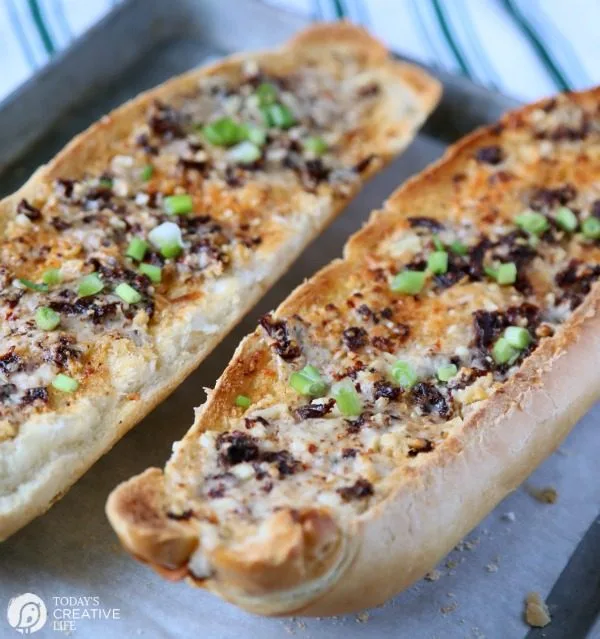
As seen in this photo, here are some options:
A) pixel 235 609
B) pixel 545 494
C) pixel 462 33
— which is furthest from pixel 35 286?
pixel 462 33

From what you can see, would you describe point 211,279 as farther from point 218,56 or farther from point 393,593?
point 218,56

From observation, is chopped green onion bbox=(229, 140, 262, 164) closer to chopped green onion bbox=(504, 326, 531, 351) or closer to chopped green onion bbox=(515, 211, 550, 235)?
chopped green onion bbox=(515, 211, 550, 235)

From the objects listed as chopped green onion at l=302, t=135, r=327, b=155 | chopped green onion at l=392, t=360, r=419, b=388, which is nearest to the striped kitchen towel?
chopped green onion at l=302, t=135, r=327, b=155

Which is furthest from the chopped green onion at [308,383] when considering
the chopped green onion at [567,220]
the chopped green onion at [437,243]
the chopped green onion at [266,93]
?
the chopped green onion at [266,93]

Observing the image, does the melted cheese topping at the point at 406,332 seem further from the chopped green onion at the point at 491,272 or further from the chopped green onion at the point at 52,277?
the chopped green onion at the point at 52,277

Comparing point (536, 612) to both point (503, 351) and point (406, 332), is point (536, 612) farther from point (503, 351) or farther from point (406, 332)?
point (406, 332)

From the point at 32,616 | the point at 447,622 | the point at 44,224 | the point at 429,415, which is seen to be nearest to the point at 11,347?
the point at 44,224
